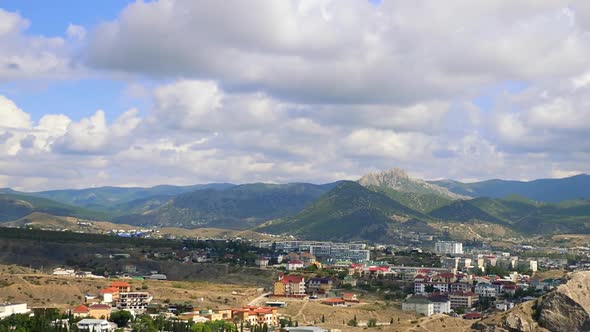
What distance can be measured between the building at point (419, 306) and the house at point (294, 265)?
5279cm

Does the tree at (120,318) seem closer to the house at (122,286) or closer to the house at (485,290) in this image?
the house at (122,286)

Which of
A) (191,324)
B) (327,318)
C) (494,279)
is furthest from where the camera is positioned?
(494,279)

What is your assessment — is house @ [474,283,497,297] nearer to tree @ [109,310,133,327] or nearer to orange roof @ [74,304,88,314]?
tree @ [109,310,133,327]

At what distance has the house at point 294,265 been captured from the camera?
17924cm

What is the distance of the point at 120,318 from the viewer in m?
100

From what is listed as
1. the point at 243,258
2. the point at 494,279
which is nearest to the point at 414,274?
the point at 494,279

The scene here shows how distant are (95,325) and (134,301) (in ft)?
80.1

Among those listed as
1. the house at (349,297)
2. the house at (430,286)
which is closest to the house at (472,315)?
the house at (349,297)

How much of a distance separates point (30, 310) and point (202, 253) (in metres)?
84.5

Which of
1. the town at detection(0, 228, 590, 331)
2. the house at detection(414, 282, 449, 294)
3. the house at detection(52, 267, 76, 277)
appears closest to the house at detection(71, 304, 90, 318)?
the town at detection(0, 228, 590, 331)

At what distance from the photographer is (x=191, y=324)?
3701 inches

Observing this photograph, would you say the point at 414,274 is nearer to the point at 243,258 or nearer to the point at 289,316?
the point at 243,258

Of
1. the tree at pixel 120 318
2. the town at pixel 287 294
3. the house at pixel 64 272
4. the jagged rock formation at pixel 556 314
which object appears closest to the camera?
the jagged rock formation at pixel 556 314

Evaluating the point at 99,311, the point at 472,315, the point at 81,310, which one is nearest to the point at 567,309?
the point at 472,315
